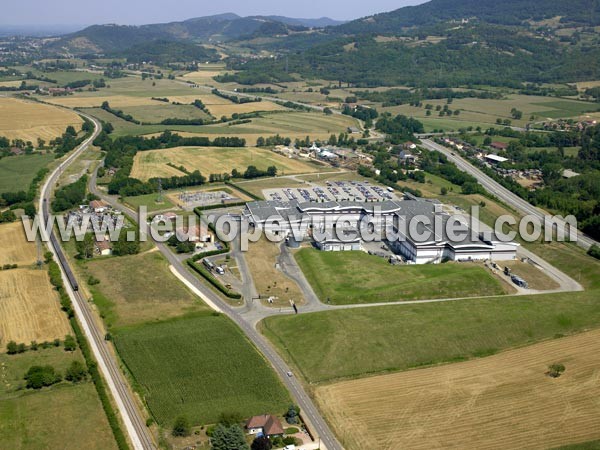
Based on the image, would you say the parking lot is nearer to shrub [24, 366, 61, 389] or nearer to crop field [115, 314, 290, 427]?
crop field [115, 314, 290, 427]

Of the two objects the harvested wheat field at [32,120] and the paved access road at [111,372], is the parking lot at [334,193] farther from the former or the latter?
the harvested wheat field at [32,120]

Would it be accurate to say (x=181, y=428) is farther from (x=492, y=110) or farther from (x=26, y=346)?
(x=492, y=110)

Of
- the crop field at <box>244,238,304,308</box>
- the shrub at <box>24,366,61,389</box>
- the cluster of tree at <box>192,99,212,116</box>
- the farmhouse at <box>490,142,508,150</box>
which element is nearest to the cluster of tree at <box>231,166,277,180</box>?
the crop field at <box>244,238,304,308</box>

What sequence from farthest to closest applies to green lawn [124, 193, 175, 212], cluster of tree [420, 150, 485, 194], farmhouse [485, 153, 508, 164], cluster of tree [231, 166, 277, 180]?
farmhouse [485, 153, 508, 164], cluster of tree [231, 166, 277, 180], cluster of tree [420, 150, 485, 194], green lawn [124, 193, 175, 212]

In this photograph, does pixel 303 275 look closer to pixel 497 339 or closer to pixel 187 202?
pixel 497 339

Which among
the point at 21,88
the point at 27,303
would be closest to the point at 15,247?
the point at 27,303

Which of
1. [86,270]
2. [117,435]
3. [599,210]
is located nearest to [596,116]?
[599,210]

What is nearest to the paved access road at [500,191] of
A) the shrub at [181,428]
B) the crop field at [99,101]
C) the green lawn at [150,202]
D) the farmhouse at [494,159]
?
the farmhouse at [494,159]
